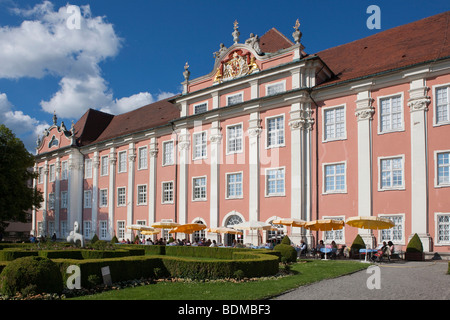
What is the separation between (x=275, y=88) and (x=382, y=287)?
760 inches

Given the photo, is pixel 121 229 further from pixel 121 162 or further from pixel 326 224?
pixel 326 224

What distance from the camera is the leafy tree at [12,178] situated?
130 feet

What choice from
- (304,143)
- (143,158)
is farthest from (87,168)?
(304,143)

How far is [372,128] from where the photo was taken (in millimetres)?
26109

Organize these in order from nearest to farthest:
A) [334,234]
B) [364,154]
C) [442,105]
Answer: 1. [442,105]
2. [364,154]
3. [334,234]

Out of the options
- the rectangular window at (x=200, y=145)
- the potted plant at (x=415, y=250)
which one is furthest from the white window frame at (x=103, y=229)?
the potted plant at (x=415, y=250)

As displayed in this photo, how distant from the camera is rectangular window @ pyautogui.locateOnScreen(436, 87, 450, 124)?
23.6 metres

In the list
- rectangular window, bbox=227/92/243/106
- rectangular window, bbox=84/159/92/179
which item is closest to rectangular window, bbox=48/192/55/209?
rectangular window, bbox=84/159/92/179

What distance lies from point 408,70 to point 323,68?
5932mm

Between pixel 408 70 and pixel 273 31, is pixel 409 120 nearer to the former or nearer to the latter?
pixel 408 70

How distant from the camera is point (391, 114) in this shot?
1008 inches

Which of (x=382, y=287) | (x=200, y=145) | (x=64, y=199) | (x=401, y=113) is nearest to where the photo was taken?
(x=382, y=287)

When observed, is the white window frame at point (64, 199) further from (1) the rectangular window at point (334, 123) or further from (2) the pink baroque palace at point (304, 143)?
(1) the rectangular window at point (334, 123)
